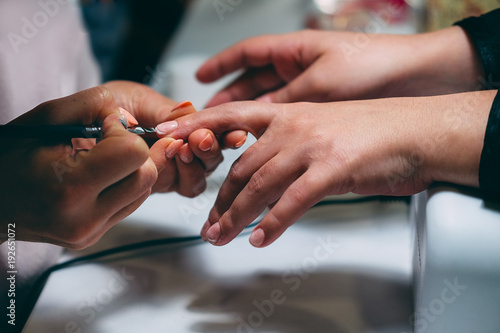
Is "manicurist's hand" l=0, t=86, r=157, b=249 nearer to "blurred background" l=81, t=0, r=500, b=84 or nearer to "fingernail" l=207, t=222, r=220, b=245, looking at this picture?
"fingernail" l=207, t=222, r=220, b=245

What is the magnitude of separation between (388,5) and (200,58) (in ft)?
1.59

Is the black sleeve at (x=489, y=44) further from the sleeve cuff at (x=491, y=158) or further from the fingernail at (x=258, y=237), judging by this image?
the fingernail at (x=258, y=237)

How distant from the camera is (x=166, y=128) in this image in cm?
57

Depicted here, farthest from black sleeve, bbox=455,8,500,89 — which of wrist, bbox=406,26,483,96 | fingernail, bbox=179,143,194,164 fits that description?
fingernail, bbox=179,143,194,164

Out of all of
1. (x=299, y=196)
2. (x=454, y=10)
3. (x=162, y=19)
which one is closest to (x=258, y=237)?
(x=299, y=196)

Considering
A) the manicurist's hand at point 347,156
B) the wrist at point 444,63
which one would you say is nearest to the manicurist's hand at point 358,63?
the wrist at point 444,63

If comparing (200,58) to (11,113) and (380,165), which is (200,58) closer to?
(11,113)

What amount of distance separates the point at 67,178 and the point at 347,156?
0.28m

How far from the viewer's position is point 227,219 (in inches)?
Answer: 20.7

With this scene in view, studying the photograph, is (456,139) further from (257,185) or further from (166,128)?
(166,128)

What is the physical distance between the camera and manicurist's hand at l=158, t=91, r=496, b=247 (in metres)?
0.47

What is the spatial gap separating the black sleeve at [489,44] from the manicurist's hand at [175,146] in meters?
0.35

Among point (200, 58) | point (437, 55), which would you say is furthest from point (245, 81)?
point (437, 55)

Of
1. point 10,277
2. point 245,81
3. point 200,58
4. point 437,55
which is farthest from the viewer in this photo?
point 200,58
